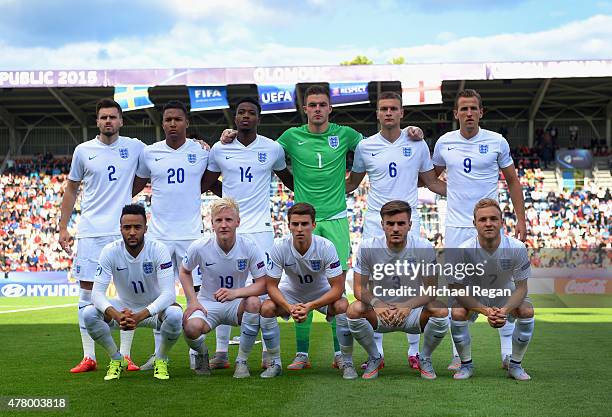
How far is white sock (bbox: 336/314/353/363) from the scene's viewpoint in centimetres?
636

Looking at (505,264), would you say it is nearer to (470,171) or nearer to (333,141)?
(470,171)

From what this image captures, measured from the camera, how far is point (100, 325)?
6.39 m

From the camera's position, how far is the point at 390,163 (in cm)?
721

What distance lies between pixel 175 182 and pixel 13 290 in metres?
15.8

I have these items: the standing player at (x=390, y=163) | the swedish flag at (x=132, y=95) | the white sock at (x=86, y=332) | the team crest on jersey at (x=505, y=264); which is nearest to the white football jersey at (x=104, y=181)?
the white sock at (x=86, y=332)

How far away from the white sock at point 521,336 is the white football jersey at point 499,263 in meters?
0.33

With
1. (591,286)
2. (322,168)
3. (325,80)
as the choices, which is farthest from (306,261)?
(325,80)

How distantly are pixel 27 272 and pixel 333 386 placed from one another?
1768 centimetres

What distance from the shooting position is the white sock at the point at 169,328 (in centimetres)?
630

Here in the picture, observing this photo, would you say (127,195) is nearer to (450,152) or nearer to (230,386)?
(230,386)

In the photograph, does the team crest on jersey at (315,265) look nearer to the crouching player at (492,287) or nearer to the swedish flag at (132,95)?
the crouching player at (492,287)

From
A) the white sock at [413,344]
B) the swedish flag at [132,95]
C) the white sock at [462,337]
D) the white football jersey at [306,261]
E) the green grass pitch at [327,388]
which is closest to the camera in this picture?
the green grass pitch at [327,388]

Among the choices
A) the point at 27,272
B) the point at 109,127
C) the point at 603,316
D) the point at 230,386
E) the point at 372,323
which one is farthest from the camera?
the point at 27,272

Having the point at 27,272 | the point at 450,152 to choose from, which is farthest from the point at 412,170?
the point at 27,272
